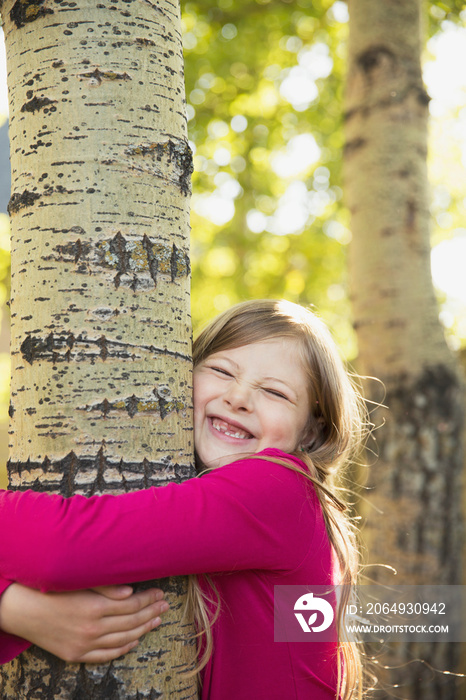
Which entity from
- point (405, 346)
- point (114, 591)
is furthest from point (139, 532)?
point (405, 346)

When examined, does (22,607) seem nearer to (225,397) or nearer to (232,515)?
(232,515)

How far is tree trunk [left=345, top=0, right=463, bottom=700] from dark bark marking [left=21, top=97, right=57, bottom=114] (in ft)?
8.29

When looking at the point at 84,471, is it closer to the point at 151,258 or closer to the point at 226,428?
the point at 151,258

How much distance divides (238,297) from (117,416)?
6694 mm

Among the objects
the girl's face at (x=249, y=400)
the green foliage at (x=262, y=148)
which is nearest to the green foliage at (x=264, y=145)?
the green foliage at (x=262, y=148)

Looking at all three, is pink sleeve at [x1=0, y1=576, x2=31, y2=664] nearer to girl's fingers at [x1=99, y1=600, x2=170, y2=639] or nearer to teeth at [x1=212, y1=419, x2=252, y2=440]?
girl's fingers at [x1=99, y1=600, x2=170, y2=639]

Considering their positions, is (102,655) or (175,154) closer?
(102,655)

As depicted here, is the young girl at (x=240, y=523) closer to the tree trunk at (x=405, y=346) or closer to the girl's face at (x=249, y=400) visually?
the girl's face at (x=249, y=400)

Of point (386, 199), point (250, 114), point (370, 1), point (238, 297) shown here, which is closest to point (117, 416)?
point (386, 199)

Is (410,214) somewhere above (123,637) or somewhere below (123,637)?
above

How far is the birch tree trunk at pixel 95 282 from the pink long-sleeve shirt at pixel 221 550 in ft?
0.29

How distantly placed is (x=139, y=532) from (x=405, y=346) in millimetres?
2595

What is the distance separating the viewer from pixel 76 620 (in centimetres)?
116

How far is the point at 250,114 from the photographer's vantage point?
21.8 ft
